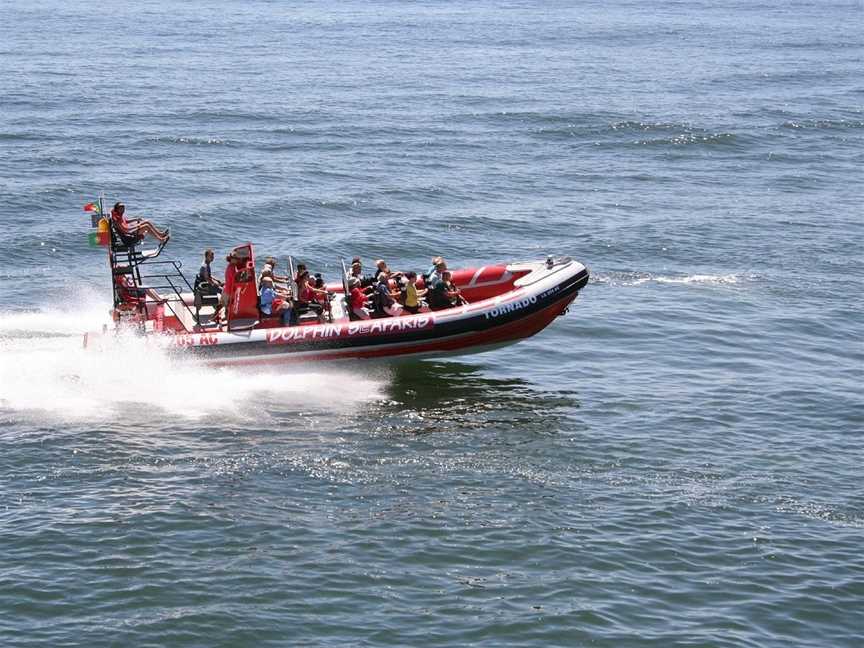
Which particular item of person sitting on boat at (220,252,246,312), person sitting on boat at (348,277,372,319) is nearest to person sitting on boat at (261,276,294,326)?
person sitting on boat at (220,252,246,312)

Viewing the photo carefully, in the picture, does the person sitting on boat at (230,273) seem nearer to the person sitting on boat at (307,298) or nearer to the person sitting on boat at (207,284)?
the person sitting on boat at (207,284)

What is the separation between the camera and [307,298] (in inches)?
907

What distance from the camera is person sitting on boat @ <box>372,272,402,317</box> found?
22797mm

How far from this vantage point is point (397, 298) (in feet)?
76.4

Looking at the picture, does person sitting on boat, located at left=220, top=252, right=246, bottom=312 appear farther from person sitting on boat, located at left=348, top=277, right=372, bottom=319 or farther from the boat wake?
person sitting on boat, located at left=348, top=277, right=372, bottom=319

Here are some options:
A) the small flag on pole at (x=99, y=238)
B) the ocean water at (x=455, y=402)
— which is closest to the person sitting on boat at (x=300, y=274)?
the ocean water at (x=455, y=402)

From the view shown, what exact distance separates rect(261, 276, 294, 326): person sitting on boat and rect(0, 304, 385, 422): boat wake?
37.8 inches

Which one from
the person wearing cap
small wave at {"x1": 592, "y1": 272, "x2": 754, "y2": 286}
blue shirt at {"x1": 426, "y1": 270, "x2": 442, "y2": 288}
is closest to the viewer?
the person wearing cap

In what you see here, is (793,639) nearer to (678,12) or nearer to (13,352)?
(13,352)

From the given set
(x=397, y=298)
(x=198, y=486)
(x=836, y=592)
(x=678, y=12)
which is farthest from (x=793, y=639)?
(x=678, y=12)

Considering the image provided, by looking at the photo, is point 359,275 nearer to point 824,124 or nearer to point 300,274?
point 300,274

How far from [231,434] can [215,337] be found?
2.18 metres

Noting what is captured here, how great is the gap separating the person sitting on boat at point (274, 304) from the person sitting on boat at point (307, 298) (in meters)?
0.21

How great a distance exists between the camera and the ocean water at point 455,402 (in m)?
15.8
